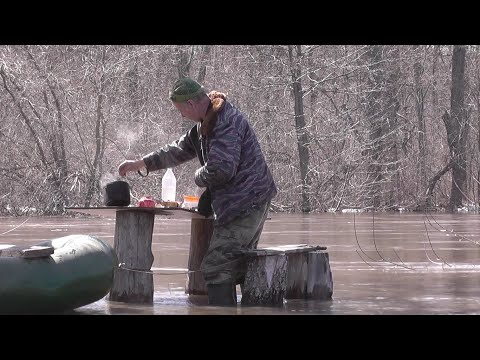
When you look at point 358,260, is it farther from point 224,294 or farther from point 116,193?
point 116,193

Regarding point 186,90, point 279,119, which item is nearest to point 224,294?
point 186,90

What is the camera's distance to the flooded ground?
357 inches

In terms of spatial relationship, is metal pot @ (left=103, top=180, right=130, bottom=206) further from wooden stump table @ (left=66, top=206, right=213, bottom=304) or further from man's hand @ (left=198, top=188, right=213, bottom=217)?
man's hand @ (left=198, top=188, right=213, bottom=217)

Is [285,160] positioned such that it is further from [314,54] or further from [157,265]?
[157,265]

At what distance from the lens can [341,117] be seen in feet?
97.3

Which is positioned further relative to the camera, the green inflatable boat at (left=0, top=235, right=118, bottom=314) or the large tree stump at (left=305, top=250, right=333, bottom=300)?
the large tree stump at (left=305, top=250, right=333, bottom=300)

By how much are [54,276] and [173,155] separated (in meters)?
1.87

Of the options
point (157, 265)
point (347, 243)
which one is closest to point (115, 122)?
point (347, 243)

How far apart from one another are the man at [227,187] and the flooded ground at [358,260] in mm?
347

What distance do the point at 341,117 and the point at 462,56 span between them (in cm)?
385

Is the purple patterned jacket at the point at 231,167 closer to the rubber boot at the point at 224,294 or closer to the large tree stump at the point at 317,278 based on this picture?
the rubber boot at the point at 224,294

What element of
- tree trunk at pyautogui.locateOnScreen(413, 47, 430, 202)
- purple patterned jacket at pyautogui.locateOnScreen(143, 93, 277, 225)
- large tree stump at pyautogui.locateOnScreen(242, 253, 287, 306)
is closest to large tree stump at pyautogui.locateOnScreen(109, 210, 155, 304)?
purple patterned jacket at pyautogui.locateOnScreen(143, 93, 277, 225)

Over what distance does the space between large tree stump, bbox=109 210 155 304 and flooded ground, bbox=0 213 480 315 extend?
0.65 feet

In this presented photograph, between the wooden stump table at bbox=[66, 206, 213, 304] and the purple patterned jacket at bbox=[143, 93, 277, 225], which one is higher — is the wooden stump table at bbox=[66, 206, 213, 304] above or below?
below
